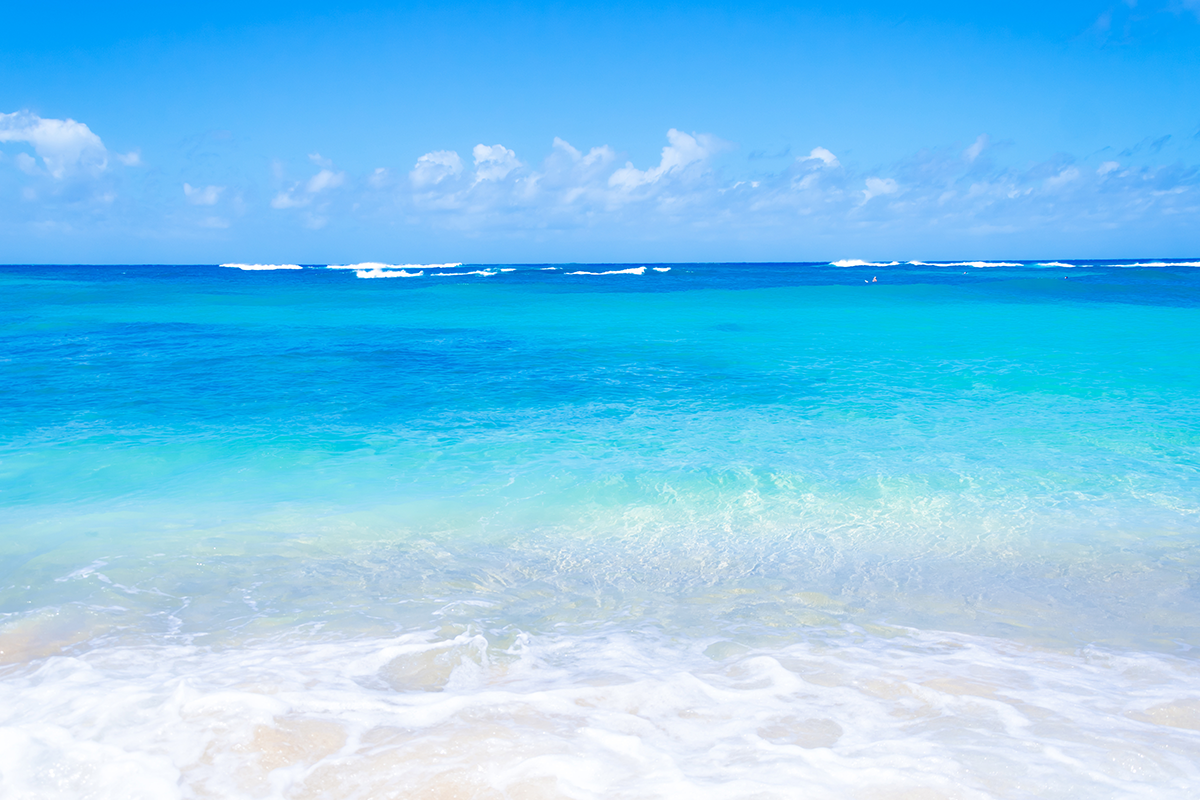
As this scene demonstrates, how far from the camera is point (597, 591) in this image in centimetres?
562

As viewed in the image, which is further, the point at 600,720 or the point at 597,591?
the point at 597,591

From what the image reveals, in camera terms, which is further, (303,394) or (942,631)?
(303,394)

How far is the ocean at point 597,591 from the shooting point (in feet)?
11.2

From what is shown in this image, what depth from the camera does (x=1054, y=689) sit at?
4066 mm

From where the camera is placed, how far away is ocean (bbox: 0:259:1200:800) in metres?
3.42

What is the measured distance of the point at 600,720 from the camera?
3771mm

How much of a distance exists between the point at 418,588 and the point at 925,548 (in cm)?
448

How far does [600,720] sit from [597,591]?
6.09ft

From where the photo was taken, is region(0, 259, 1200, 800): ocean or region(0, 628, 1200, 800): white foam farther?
region(0, 259, 1200, 800): ocean

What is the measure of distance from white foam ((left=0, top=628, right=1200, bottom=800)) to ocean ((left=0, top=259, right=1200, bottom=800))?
2 centimetres

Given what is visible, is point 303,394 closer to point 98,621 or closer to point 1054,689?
point 98,621

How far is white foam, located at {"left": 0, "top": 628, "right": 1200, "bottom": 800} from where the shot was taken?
3.25 m

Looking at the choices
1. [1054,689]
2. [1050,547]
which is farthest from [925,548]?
[1054,689]

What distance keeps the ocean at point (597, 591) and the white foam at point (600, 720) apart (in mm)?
20
